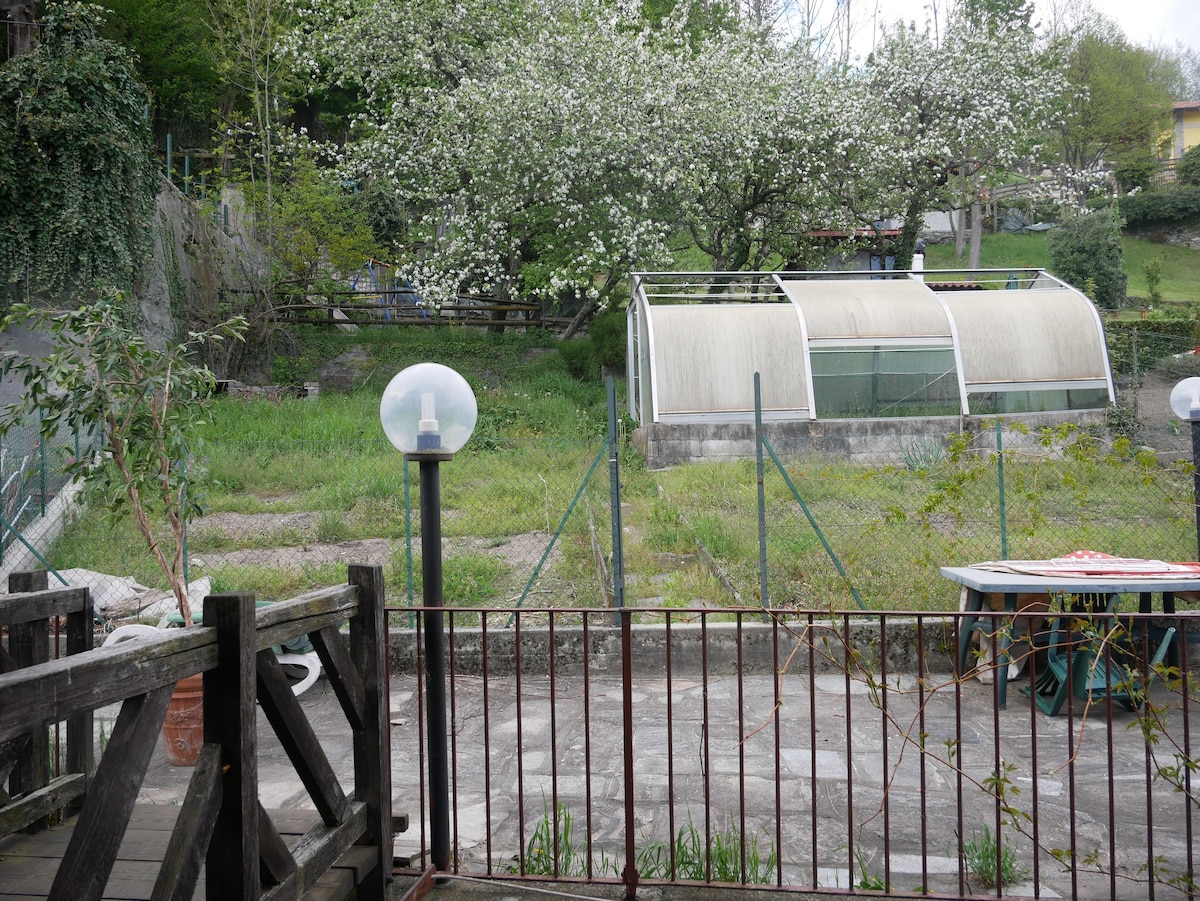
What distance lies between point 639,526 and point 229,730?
28.7 ft

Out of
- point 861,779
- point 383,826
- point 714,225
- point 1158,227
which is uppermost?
point 1158,227

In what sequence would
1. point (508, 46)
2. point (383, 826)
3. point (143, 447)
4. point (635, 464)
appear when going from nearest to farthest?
point (383, 826), point (143, 447), point (635, 464), point (508, 46)

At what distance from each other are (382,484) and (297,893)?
9670mm

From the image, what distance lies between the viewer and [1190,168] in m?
42.2

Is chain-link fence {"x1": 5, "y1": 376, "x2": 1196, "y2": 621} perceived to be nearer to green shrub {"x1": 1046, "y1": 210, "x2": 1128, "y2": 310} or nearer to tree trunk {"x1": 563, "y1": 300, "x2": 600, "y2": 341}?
tree trunk {"x1": 563, "y1": 300, "x2": 600, "y2": 341}

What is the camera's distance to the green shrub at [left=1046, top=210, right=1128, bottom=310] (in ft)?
99.5

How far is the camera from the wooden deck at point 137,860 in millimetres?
2729

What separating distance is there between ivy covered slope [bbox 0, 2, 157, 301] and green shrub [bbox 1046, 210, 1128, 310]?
92.1 ft

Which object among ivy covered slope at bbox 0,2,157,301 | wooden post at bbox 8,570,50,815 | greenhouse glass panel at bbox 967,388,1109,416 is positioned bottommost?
wooden post at bbox 8,570,50,815

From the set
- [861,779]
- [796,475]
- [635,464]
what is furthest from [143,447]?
[635,464]

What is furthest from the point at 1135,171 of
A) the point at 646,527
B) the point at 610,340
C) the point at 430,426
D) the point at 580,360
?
the point at 430,426

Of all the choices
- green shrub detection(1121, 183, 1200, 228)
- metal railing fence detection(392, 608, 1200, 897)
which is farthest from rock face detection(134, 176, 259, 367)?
green shrub detection(1121, 183, 1200, 228)

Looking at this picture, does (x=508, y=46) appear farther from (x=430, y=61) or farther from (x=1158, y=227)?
(x=1158, y=227)

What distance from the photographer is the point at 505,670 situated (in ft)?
25.3
